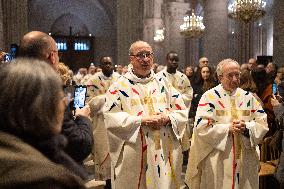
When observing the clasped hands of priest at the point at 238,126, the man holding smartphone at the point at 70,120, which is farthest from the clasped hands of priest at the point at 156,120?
the man holding smartphone at the point at 70,120

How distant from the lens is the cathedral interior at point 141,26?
1441cm

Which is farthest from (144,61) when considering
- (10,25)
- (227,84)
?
(10,25)

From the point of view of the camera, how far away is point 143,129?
4375 mm

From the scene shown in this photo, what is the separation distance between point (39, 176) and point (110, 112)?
3090 mm

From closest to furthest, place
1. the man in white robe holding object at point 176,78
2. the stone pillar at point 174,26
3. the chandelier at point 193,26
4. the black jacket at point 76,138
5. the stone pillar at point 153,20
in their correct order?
the black jacket at point 76,138, the man in white robe holding object at point 176,78, the chandelier at point 193,26, the stone pillar at point 174,26, the stone pillar at point 153,20

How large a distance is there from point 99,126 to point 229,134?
10.6 ft

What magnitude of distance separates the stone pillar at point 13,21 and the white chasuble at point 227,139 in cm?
1128

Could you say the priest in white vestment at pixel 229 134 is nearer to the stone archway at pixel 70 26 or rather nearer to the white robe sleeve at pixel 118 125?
the white robe sleeve at pixel 118 125

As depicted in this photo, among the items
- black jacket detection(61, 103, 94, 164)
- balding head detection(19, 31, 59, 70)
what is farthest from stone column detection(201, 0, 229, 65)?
black jacket detection(61, 103, 94, 164)

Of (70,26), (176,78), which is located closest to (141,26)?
(176,78)

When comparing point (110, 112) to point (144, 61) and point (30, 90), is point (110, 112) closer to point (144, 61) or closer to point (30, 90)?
point (144, 61)

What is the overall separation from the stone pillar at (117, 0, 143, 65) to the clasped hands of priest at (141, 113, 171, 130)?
11.6 m

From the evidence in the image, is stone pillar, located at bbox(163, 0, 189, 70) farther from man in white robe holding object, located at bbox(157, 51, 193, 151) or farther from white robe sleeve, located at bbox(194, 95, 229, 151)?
white robe sleeve, located at bbox(194, 95, 229, 151)

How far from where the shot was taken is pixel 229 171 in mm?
4562
